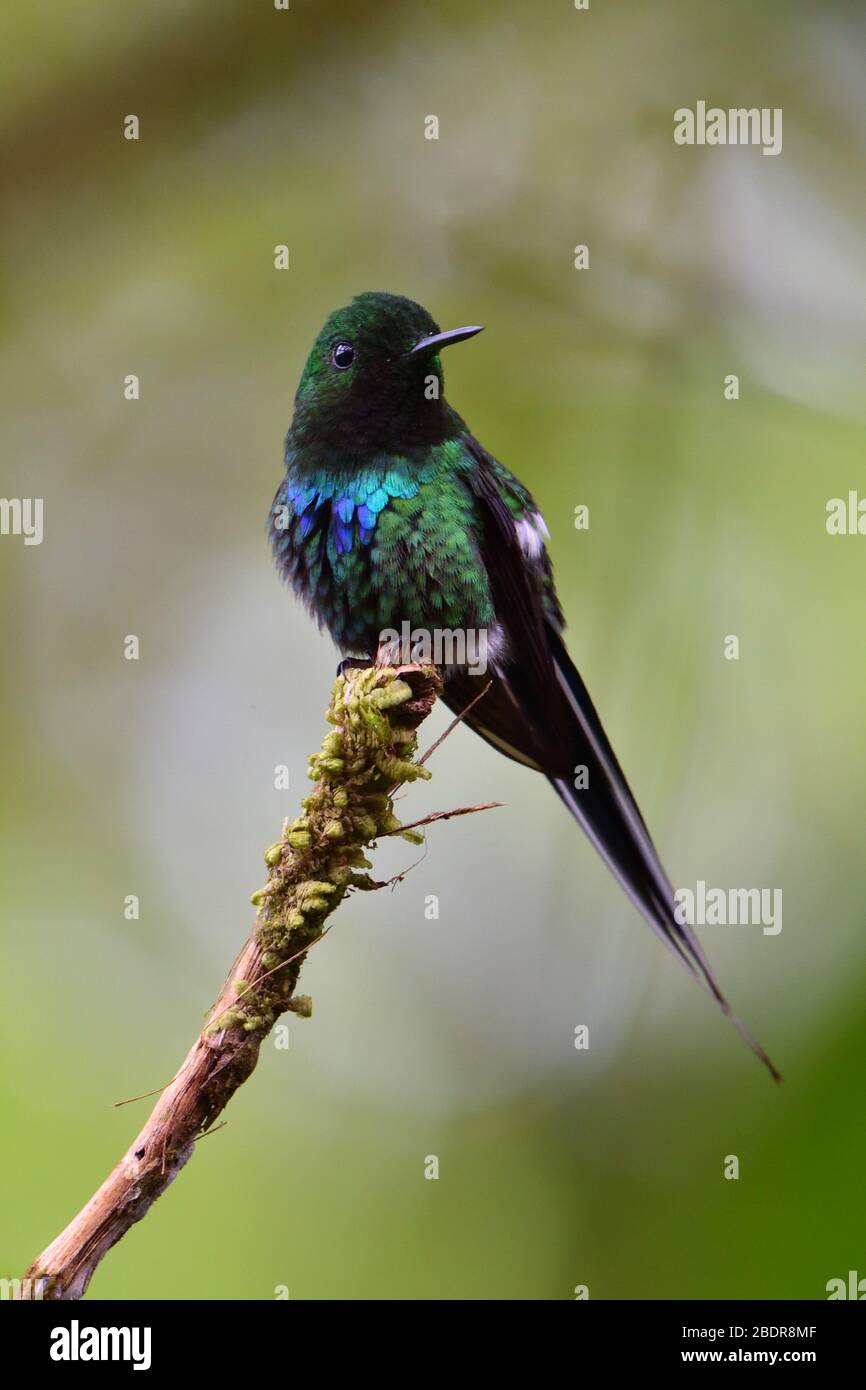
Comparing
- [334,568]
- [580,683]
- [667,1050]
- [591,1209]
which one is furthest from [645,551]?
[591,1209]

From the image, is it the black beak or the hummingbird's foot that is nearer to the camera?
the black beak

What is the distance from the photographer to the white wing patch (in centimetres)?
423

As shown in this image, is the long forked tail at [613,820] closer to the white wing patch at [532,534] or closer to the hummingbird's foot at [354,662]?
the white wing patch at [532,534]

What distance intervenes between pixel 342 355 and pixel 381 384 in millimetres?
203

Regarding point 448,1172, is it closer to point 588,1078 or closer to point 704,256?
point 588,1078

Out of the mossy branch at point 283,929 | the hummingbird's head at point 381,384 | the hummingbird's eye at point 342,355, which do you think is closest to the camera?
the mossy branch at point 283,929

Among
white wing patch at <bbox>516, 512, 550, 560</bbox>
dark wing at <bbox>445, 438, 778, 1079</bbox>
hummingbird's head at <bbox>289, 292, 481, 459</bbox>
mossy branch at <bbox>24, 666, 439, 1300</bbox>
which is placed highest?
hummingbird's head at <bbox>289, 292, 481, 459</bbox>

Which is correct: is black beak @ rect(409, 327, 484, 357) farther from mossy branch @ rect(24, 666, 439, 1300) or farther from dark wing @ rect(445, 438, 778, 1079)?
mossy branch @ rect(24, 666, 439, 1300)

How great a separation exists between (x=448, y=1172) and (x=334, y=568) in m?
3.01

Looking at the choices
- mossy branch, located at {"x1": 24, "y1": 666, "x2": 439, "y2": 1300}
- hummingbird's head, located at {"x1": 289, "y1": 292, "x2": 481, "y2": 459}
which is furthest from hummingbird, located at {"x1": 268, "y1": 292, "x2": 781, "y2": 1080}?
mossy branch, located at {"x1": 24, "y1": 666, "x2": 439, "y2": 1300}

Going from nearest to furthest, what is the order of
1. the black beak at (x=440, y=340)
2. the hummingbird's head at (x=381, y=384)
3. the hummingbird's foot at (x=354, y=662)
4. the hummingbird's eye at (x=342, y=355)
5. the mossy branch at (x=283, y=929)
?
the mossy branch at (x=283, y=929) < the black beak at (x=440, y=340) < the hummingbird's head at (x=381, y=384) < the hummingbird's eye at (x=342, y=355) < the hummingbird's foot at (x=354, y=662)

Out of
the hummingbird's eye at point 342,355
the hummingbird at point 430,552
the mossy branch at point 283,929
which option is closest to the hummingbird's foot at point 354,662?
the hummingbird at point 430,552

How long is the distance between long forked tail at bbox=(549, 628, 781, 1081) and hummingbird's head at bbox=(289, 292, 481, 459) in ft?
3.01

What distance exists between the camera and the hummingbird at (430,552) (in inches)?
154
